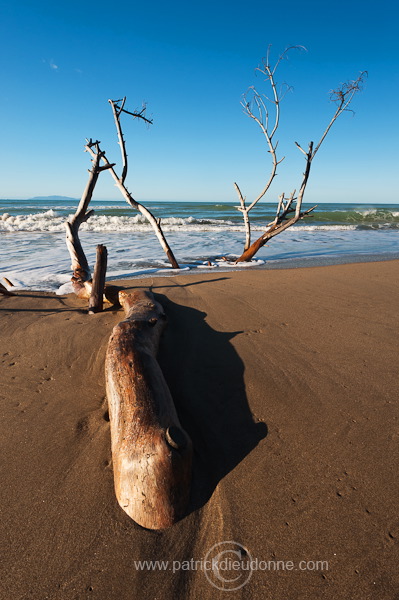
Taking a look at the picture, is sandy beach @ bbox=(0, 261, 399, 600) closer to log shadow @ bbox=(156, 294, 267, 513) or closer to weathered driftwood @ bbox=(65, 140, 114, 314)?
log shadow @ bbox=(156, 294, 267, 513)

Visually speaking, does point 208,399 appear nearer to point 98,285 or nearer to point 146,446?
point 146,446

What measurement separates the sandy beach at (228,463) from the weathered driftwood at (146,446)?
0.32 feet

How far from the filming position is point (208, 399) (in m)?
2.85

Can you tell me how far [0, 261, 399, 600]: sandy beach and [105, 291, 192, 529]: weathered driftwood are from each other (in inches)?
3.9

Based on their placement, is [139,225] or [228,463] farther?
[139,225]

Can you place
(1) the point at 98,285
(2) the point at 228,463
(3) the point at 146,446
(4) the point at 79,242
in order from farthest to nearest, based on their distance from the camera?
(4) the point at 79,242 < (1) the point at 98,285 < (2) the point at 228,463 < (3) the point at 146,446

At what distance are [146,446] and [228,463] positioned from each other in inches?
24.2

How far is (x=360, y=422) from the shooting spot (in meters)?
2.48

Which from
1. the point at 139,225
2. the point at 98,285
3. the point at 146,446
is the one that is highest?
the point at 146,446

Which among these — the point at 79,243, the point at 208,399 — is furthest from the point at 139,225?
the point at 208,399

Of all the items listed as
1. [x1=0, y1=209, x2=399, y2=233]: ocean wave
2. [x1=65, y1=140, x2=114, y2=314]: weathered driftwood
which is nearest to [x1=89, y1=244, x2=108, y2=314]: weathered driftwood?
[x1=65, y1=140, x2=114, y2=314]: weathered driftwood

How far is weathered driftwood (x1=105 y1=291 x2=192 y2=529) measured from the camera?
184cm

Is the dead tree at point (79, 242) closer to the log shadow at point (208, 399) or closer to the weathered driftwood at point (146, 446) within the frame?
the log shadow at point (208, 399)

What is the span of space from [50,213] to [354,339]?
108 feet
